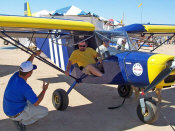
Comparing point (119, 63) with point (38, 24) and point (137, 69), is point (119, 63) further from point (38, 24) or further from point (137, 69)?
point (38, 24)

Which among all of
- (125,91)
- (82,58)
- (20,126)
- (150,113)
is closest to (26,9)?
(82,58)

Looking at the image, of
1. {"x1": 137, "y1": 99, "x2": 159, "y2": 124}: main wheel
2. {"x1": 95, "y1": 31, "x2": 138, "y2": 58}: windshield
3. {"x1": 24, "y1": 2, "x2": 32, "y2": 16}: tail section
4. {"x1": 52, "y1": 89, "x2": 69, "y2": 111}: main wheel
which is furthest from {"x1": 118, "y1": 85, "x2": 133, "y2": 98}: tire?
{"x1": 24, "y1": 2, "x2": 32, "y2": 16}: tail section

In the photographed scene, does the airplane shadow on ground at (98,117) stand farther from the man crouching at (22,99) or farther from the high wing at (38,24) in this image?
the high wing at (38,24)

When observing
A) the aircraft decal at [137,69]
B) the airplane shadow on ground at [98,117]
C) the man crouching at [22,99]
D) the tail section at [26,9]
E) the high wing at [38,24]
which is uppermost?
the tail section at [26,9]

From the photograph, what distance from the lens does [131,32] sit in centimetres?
550

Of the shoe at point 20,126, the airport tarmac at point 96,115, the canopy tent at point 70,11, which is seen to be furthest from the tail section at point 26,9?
the canopy tent at point 70,11

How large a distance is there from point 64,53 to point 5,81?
9.05 feet

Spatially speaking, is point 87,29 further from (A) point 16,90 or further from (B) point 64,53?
(A) point 16,90

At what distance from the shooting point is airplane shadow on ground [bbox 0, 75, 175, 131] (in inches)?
152

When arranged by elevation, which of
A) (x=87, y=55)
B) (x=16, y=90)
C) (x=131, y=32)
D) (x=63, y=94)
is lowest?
(x=63, y=94)

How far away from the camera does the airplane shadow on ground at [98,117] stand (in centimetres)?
385

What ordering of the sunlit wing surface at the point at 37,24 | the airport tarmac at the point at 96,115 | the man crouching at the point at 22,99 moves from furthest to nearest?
the airport tarmac at the point at 96,115 < the sunlit wing surface at the point at 37,24 < the man crouching at the point at 22,99

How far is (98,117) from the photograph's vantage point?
172 inches

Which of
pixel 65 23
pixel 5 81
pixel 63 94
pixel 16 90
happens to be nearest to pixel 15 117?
pixel 16 90
